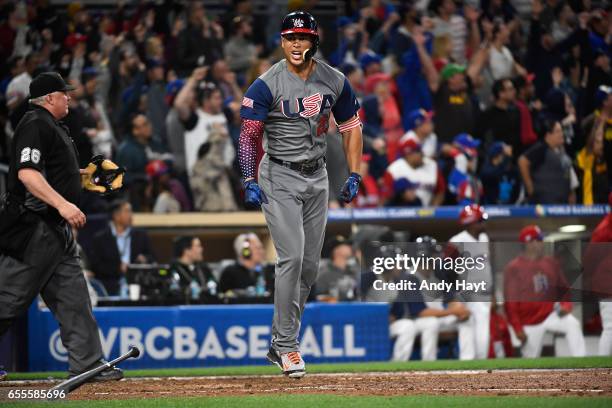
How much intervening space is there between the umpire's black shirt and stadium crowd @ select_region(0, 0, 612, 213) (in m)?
6.16

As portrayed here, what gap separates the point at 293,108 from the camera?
7.06 m

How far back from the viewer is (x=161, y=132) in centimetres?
1445

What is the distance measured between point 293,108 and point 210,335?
4.39 m

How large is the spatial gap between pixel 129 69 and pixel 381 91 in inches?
136

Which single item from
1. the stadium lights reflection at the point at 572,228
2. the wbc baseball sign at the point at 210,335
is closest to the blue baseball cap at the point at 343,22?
the stadium lights reflection at the point at 572,228

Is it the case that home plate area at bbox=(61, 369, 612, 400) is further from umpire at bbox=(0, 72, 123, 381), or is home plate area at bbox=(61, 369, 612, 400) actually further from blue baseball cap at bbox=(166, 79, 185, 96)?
blue baseball cap at bbox=(166, 79, 185, 96)

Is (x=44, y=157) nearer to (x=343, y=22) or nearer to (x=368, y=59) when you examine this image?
(x=368, y=59)

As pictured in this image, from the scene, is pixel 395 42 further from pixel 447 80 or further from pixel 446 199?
pixel 446 199

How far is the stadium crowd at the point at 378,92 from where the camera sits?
45.7ft

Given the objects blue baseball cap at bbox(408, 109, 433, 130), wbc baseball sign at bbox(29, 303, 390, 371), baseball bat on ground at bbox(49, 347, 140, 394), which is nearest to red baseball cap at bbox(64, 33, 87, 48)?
blue baseball cap at bbox(408, 109, 433, 130)

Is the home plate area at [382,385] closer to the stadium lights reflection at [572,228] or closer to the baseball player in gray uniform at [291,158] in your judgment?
the baseball player in gray uniform at [291,158]

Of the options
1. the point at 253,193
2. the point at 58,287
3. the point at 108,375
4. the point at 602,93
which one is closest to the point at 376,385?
the point at 253,193

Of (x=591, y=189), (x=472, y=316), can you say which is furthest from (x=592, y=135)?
(x=472, y=316)

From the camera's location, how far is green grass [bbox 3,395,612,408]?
18.3 feet
